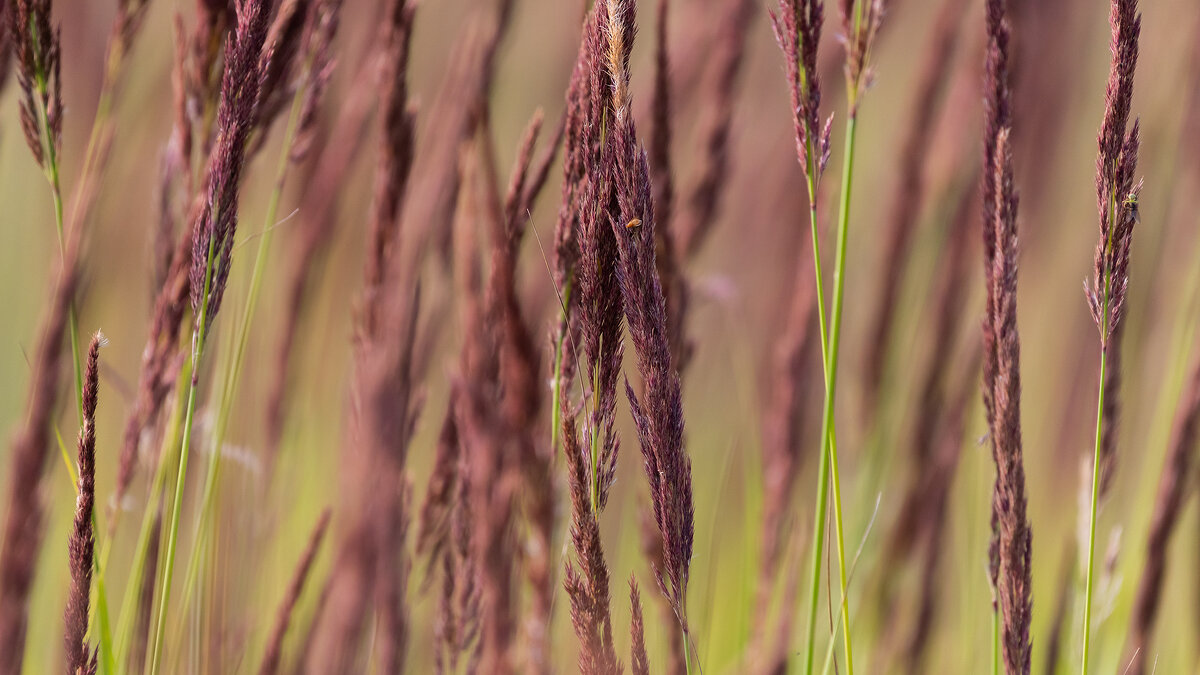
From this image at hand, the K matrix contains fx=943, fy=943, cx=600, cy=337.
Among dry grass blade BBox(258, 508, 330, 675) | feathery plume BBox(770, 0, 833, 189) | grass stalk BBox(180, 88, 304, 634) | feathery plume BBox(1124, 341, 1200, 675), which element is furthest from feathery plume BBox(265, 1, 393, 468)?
feathery plume BBox(1124, 341, 1200, 675)

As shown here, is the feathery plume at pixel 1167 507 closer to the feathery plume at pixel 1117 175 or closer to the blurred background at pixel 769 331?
the blurred background at pixel 769 331

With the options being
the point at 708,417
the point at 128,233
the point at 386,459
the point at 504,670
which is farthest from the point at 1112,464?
the point at 128,233

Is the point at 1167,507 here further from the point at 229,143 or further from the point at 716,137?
the point at 229,143

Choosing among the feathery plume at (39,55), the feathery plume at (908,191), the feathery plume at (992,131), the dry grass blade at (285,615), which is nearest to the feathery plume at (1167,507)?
the feathery plume at (992,131)

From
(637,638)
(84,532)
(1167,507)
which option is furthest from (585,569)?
(1167,507)

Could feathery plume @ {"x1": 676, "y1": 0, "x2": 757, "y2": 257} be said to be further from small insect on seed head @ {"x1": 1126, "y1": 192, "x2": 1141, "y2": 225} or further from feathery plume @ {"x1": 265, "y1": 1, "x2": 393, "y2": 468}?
small insect on seed head @ {"x1": 1126, "y1": 192, "x2": 1141, "y2": 225}

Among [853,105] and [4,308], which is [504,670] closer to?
[853,105]
